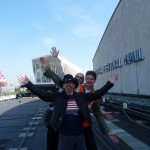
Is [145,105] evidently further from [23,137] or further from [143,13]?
[143,13]

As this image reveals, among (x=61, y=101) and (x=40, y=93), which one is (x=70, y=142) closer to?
(x=61, y=101)

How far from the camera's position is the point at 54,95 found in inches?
164

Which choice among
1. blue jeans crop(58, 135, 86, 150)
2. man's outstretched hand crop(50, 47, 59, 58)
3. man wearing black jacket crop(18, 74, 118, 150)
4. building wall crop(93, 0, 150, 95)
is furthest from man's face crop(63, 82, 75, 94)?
building wall crop(93, 0, 150, 95)

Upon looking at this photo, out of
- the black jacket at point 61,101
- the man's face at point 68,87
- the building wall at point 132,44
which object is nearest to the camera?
the black jacket at point 61,101

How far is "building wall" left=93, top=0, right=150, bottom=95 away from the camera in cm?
1578

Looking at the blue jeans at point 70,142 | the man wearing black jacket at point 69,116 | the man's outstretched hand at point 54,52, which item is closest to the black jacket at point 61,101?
the man wearing black jacket at point 69,116

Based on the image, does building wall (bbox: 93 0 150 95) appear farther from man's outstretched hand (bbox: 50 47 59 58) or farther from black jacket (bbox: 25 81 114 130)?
black jacket (bbox: 25 81 114 130)

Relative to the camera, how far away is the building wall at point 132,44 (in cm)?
1578

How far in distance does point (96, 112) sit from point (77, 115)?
930 millimetres

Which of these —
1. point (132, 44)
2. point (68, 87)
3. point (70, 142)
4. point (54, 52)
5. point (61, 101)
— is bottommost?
point (70, 142)

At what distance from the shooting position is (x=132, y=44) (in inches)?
725

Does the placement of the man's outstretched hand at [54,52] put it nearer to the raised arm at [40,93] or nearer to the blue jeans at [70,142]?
the raised arm at [40,93]

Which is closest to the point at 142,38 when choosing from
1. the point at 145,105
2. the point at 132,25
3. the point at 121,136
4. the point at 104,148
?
the point at 132,25

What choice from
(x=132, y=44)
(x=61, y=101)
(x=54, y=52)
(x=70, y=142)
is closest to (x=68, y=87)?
(x=61, y=101)
